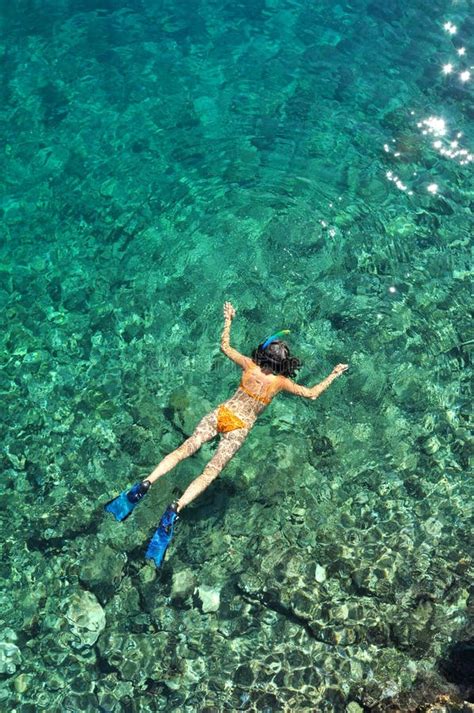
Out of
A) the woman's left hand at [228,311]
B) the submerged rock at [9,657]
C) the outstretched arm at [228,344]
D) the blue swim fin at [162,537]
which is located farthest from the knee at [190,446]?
the submerged rock at [9,657]

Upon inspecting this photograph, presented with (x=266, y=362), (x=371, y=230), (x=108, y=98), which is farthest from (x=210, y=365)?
(x=108, y=98)

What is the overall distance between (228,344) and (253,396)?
134cm

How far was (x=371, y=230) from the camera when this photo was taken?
14.1 metres

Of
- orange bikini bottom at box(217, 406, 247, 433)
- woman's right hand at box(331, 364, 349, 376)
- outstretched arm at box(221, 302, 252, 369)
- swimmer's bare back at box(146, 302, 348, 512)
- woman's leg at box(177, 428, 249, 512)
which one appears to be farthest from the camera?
woman's right hand at box(331, 364, 349, 376)

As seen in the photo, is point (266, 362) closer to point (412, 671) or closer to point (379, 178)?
point (412, 671)

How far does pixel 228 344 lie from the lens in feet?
37.4

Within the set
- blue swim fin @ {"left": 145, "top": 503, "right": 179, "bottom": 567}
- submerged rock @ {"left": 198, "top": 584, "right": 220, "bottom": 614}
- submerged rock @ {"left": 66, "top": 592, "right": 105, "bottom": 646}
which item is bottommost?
submerged rock @ {"left": 66, "top": 592, "right": 105, "bottom": 646}

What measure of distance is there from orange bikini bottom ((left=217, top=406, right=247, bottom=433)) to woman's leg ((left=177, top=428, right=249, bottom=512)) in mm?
72

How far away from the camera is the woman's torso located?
10.5 metres

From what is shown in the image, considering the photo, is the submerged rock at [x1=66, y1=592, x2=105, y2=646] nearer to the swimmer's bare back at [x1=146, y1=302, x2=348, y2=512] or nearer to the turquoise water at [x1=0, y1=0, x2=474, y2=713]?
the turquoise water at [x1=0, y1=0, x2=474, y2=713]

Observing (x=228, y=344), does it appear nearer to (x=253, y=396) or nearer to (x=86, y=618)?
(x=253, y=396)

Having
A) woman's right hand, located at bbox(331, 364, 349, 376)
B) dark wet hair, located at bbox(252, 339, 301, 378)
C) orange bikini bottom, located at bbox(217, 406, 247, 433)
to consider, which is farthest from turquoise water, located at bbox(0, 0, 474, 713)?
dark wet hair, located at bbox(252, 339, 301, 378)

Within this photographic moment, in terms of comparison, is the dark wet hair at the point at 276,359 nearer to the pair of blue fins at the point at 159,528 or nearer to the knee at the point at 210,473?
the knee at the point at 210,473

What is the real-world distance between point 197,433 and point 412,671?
4.84 m
